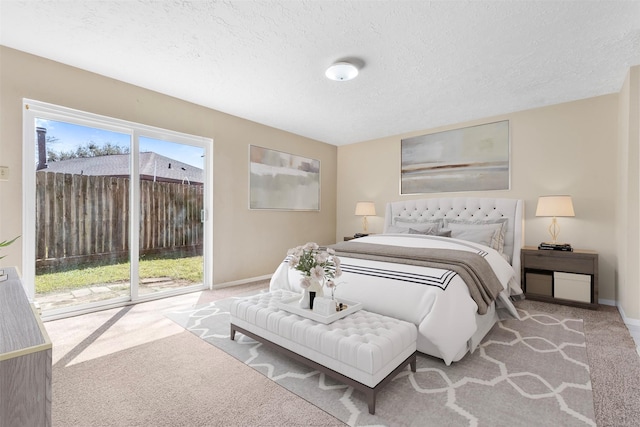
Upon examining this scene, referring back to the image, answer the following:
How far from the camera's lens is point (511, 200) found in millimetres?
3881

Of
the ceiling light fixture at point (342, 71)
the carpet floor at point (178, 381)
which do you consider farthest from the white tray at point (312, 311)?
the ceiling light fixture at point (342, 71)

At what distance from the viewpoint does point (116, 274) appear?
333 centimetres

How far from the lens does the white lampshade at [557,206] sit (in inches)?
132

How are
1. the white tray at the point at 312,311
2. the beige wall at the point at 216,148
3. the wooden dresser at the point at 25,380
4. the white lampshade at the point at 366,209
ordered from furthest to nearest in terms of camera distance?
the white lampshade at the point at 366,209
the beige wall at the point at 216,148
the white tray at the point at 312,311
the wooden dresser at the point at 25,380

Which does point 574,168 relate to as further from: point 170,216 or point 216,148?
point 170,216

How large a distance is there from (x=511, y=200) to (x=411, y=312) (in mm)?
2707

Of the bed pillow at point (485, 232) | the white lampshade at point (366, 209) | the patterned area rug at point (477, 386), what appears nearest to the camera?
the patterned area rug at point (477, 386)

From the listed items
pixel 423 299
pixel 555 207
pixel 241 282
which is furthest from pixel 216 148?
pixel 555 207

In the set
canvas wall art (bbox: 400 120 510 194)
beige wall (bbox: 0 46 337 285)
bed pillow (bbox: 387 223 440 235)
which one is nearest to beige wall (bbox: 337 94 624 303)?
canvas wall art (bbox: 400 120 510 194)

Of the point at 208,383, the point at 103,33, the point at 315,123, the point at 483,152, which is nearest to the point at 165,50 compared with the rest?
the point at 103,33

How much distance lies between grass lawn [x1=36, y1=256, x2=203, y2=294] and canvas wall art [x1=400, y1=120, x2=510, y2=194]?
3477mm

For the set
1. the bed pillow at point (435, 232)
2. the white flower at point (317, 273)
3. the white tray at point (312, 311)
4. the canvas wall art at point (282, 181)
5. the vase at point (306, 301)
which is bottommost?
the white tray at point (312, 311)

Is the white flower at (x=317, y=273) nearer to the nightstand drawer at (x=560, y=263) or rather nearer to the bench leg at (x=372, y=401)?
the bench leg at (x=372, y=401)

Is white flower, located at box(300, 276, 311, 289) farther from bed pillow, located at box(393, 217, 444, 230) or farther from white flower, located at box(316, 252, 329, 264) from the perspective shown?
bed pillow, located at box(393, 217, 444, 230)
